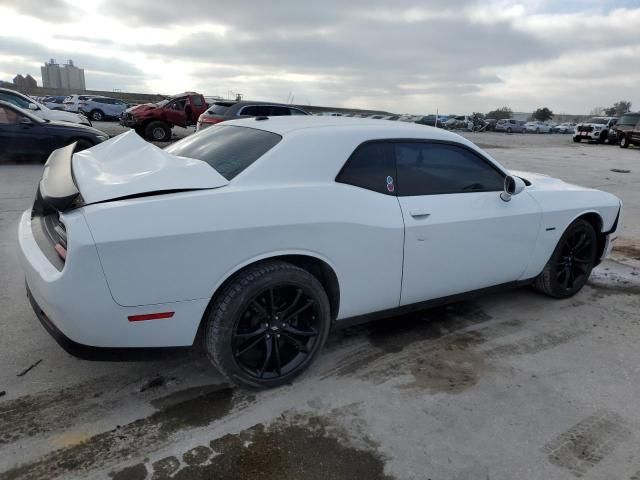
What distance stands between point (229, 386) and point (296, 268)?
0.81 m

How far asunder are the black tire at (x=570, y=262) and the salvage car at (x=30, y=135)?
8738mm

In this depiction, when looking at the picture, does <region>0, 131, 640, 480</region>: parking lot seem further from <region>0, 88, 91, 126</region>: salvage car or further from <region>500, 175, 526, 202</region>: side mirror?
<region>0, 88, 91, 126</region>: salvage car

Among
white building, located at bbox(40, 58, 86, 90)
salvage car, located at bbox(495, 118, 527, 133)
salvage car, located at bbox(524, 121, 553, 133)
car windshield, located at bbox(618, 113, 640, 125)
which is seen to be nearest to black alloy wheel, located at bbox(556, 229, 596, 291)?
car windshield, located at bbox(618, 113, 640, 125)

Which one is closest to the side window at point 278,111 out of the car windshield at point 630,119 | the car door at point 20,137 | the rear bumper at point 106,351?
the car door at point 20,137

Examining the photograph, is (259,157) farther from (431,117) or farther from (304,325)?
(431,117)

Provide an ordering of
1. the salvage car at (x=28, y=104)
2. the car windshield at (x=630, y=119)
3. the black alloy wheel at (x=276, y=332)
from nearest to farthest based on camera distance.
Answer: the black alloy wheel at (x=276, y=332)
the salvage car at (x=28, y=104)
the car windshield at (x=630, y=119)

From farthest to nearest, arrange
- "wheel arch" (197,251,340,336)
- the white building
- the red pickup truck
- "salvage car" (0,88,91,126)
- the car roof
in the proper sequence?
the white building, the red pickup truck, "salvage car" (0,88,91,126), the car roof, "wheel arch" (197,251,340,336)

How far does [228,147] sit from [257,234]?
33.4 inches

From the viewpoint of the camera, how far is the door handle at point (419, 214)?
3.02 m

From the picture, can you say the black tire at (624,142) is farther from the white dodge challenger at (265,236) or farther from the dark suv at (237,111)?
the white dodge challenger at (265,236)

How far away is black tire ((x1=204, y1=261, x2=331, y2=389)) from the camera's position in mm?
2486

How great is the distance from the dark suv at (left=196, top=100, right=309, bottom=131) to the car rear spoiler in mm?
10905

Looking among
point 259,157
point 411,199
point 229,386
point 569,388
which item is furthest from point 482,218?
point 229,386

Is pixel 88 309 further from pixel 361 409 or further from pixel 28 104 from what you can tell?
pixel 28 104
